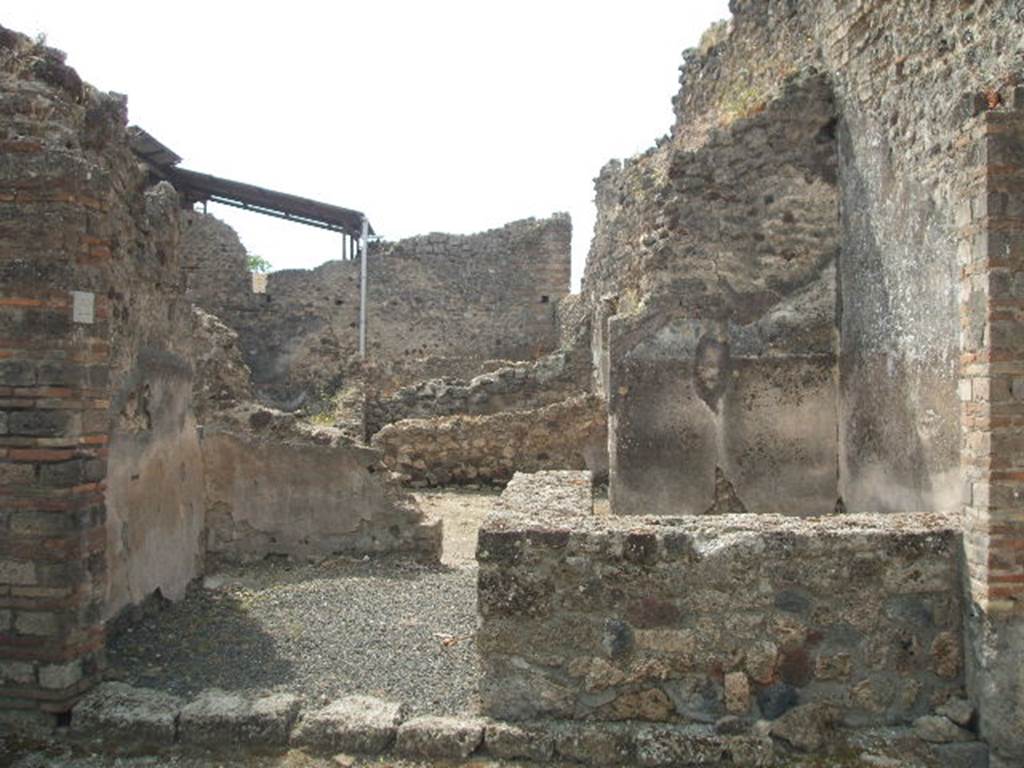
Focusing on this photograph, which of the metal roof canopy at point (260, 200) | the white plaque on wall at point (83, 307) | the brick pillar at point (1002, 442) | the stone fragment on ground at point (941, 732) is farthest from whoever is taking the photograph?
the metal roof canopy at point (260, 200)

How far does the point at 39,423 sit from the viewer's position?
13.7 feet

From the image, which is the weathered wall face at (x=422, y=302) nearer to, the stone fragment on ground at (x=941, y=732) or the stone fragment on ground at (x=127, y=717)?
the stone fragment on ground at (x=127, y=717)

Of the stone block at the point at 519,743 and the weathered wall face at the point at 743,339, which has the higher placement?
the weathered wall face at the point at 743,339

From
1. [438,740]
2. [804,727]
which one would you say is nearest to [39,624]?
[438,740]

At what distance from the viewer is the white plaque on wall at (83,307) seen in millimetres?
4211

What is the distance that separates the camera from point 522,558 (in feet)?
13.1

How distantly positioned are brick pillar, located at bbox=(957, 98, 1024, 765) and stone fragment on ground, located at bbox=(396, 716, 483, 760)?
7.61 ft

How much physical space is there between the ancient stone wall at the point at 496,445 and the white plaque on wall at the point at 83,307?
347 inches

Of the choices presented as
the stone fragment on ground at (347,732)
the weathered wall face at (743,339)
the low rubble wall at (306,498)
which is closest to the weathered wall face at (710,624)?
the stone fragment on ground at (347,732)

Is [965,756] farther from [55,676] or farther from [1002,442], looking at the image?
[55,676]

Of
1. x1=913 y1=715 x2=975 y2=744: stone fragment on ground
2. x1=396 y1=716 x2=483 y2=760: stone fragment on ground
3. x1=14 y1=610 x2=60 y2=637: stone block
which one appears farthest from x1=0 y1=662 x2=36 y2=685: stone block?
x1=913 y1=715 x2=975 y2=744: stone fragment on ground

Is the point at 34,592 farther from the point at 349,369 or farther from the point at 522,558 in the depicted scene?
the point at 349,369

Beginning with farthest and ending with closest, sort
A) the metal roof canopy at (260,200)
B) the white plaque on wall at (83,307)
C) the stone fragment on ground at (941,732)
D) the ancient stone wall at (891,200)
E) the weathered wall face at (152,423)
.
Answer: the metal roof canopy at (260,200) → the ancient stone wall at (891,200) → the weathered wall face at (152,423) → the white plaque on wall at (83,307) → the stone fragment on ground at (941,732)

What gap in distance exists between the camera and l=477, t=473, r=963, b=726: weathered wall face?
3955 mm
